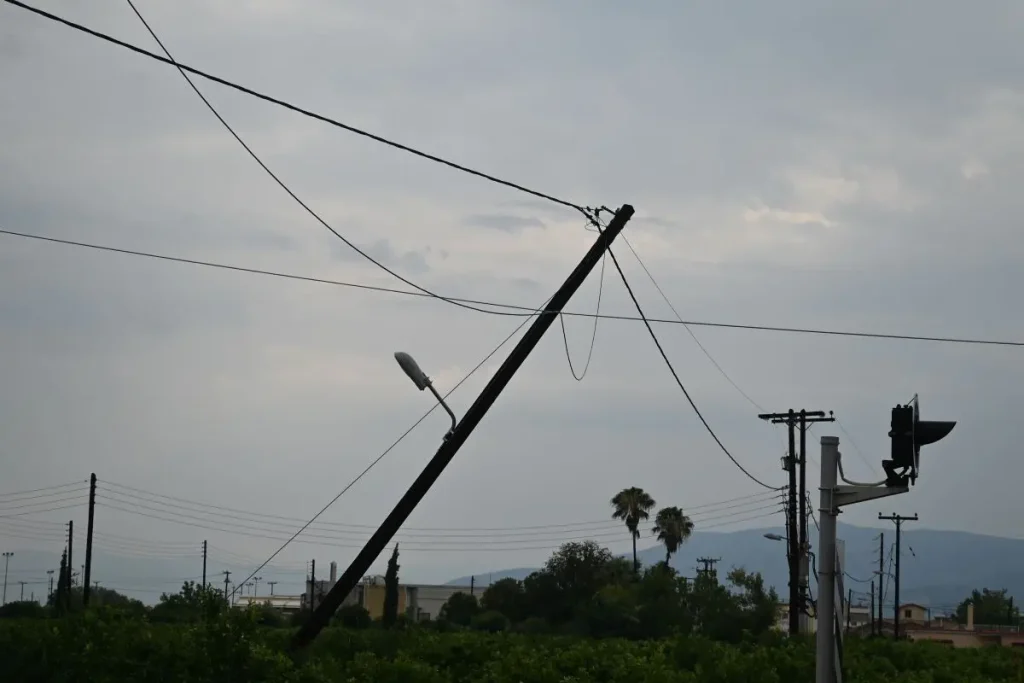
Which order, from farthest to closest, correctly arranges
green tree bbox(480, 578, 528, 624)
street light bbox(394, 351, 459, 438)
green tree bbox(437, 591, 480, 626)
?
1. green tree bbox(480, 578, 528, 624)
2. green tree bbox(437, 591, 480, 626)
3. street light bbox(394, 351, 459, 438)

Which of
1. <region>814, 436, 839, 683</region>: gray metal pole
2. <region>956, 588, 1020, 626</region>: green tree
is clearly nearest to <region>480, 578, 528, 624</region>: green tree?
<region>814, 436, 839, 683</region>: gray metal pole

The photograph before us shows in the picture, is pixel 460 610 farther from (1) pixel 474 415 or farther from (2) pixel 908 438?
(2) pixel 908 438

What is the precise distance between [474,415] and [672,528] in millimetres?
81304

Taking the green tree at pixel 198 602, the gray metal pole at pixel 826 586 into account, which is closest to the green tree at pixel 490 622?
the green tree at pixel 198 602

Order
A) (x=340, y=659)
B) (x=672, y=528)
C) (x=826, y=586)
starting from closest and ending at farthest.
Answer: (x=826, y=586) → (x=340, y=659) → (x=672, y=528)

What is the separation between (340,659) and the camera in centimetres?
2919

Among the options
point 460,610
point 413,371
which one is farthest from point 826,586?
point 460,610

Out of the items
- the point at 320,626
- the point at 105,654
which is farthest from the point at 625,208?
the point at 105,654

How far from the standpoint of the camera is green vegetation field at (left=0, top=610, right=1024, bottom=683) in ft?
65.4

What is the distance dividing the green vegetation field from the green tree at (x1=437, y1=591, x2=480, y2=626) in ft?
75.1

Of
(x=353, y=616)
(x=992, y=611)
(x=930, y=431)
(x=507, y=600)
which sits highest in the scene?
(x=930, y=431)

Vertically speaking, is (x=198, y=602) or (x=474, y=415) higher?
(x=474, y=415)

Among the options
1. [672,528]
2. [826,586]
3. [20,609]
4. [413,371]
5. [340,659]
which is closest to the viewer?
[826,586]

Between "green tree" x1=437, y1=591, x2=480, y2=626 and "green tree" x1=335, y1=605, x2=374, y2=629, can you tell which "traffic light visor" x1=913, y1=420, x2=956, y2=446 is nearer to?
"green tree" x1=335, y1=605, x2=374, y2=629
